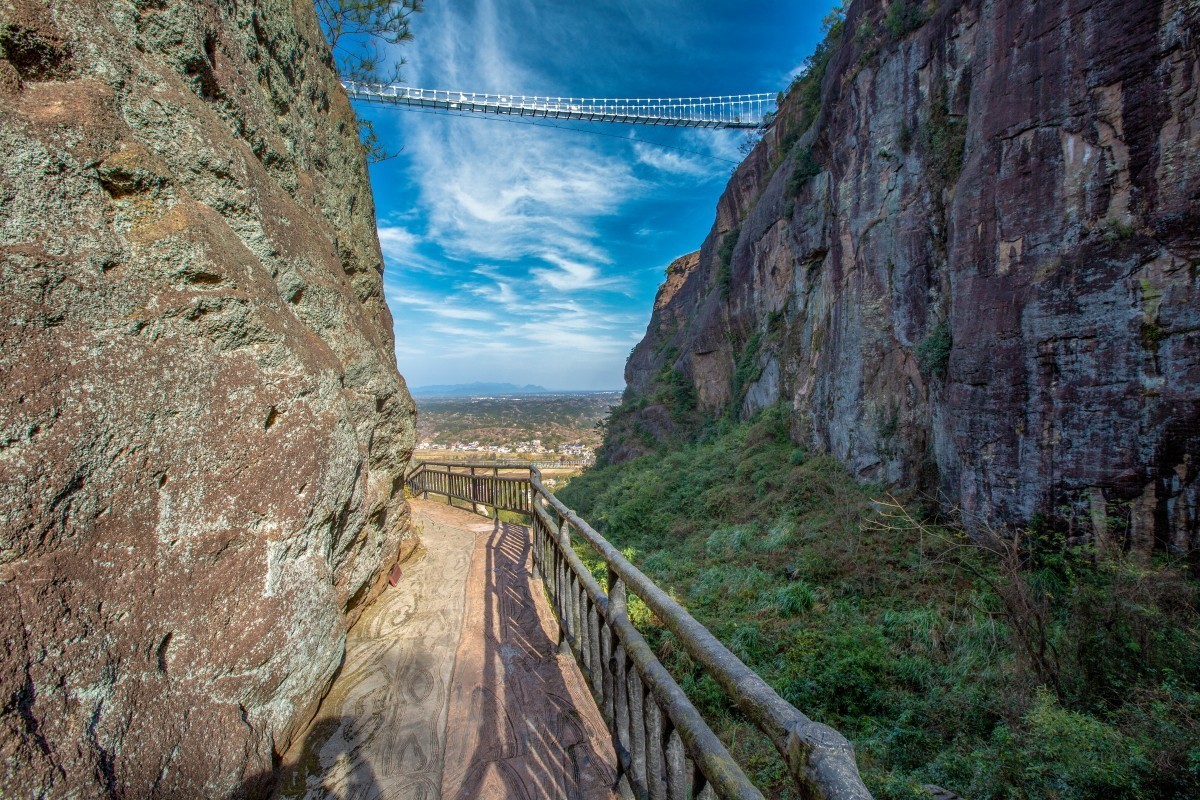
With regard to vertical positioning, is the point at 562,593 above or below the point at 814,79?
below

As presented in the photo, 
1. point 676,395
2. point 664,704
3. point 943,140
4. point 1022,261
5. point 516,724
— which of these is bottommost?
point 516,724

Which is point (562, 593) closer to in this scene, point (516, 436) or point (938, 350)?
point (938, 350)

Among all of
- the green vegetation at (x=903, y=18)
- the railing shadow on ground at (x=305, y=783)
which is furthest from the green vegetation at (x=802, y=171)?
the railing shadow on ground at (x=305, y=783)

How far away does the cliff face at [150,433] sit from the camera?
169 centimetres

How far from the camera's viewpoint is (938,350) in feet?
30.5

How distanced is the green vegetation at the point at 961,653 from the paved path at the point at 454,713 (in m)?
1.72

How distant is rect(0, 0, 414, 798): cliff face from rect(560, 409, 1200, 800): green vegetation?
346cm

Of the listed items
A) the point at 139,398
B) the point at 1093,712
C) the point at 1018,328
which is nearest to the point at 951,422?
the point at 1018,328

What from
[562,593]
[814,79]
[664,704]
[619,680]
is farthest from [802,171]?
[664,704]

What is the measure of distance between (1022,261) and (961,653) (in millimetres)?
5739

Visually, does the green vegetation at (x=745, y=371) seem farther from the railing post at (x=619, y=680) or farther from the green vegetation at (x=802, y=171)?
the railing post at (x=619, y=680)

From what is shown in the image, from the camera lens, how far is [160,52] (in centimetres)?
275

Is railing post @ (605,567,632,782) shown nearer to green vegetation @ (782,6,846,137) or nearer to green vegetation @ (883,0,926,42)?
green vegetation @ (883,0,926,42)

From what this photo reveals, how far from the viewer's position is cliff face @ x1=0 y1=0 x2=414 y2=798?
1.69 m
